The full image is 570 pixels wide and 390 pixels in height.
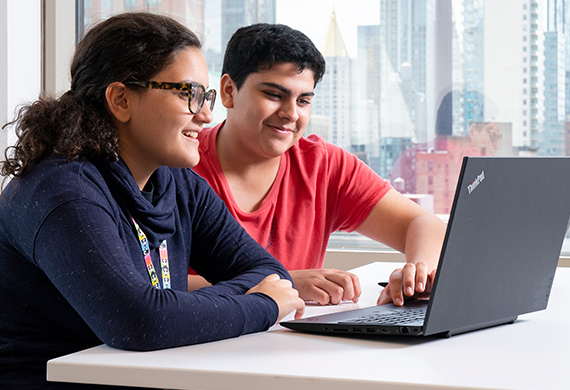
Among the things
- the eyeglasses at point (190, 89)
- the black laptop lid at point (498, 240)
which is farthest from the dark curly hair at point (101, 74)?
the black laptop lid at point (498, 240)

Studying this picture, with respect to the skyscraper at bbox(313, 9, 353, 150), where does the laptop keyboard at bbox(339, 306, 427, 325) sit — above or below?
below

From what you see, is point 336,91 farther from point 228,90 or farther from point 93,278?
point 93,278

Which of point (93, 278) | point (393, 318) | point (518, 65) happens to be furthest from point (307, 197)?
point (518, 65)

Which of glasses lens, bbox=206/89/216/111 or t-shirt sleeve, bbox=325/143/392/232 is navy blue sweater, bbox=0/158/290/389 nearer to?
glasses lens, bbox=206/89/216/111

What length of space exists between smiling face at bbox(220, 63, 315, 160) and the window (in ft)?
3.57

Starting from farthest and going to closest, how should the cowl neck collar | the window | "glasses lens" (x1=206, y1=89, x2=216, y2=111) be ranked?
1. the window
2. "glasses lens" (x1=206, y1=89, x2=216, y2=111)
3. the cowl neck collar

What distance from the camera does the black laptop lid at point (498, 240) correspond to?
749 millimetres

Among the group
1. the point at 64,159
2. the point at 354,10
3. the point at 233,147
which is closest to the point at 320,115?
the point at 354,10

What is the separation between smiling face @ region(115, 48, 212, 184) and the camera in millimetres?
1131

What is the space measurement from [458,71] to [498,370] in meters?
2.11

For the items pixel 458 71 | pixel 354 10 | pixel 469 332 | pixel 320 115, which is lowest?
pixel 469 332

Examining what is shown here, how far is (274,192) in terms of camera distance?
5.69 ft

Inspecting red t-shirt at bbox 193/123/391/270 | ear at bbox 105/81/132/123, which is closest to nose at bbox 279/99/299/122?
red t-shirt at bbox 193/123/391/270

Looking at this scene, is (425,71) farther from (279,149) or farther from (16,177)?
(16,177)
